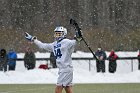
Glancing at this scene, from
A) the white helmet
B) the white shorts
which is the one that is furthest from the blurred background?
the white shorts

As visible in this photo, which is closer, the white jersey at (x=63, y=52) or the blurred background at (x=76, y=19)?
Result: the white jersey at (x=63, y=52)

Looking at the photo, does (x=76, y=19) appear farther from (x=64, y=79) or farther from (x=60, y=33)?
(x=64, y=79)

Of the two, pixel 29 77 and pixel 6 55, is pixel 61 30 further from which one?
pixel 6 55

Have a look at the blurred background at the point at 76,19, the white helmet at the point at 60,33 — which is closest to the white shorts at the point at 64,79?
the white helmet at the point at 60,33

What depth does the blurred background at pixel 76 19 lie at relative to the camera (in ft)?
213

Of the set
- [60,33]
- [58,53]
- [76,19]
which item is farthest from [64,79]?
[76,19]

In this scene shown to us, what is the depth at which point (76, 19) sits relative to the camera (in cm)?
7375

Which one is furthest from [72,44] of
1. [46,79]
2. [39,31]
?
[39,31]

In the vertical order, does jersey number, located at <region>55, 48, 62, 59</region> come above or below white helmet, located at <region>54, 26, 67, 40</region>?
below

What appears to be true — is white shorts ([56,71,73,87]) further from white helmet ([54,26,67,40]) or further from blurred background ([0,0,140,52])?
blurred background ([0,0,140,52])

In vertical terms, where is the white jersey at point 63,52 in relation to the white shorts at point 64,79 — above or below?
above

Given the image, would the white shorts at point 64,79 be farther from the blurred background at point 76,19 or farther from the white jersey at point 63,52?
the blurred background at point 76,19

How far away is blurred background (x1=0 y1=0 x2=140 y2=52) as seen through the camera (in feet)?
213

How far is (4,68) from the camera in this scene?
28.8 meters
